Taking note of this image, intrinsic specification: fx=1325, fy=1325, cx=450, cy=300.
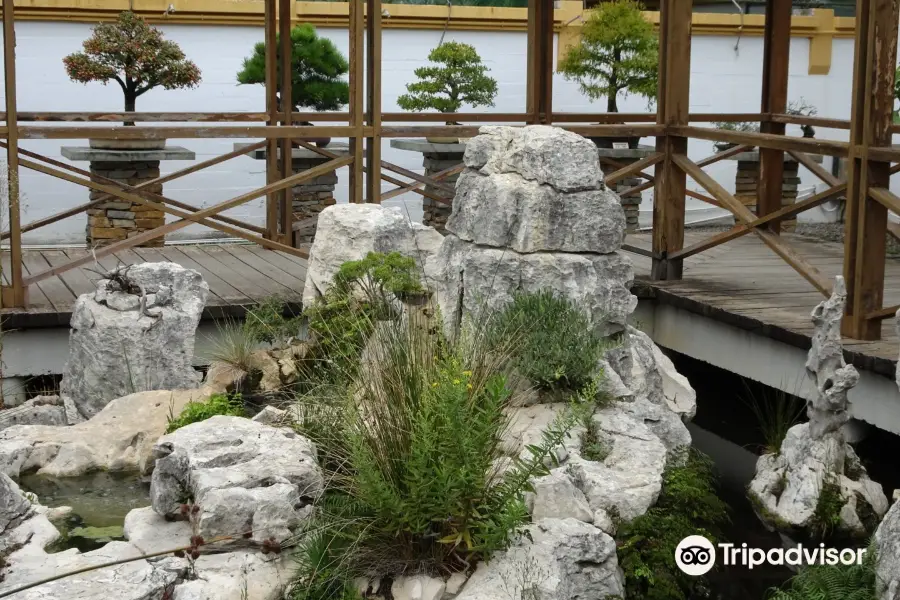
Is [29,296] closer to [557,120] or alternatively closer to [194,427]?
[194,427]

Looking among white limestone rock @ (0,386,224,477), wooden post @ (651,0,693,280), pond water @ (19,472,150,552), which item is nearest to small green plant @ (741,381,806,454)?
wooden post @ (651,0,693,280)

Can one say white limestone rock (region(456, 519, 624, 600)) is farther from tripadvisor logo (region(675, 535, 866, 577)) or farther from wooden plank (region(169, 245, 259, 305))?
wooden plank (region(169, 245, 259, 305))

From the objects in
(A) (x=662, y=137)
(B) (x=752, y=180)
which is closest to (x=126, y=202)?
(A) (x=662, y=137)

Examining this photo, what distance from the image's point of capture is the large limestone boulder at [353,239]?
7277 millimetres

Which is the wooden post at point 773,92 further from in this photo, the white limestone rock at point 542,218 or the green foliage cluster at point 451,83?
the white limestone rock at point 542,218

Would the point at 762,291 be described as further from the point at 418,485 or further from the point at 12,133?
the point at 12,133

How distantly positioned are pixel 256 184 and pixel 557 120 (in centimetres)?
398

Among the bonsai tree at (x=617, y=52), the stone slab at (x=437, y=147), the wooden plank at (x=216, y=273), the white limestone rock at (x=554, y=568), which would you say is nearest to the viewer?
the white limestone rock at (x=554, y=568)

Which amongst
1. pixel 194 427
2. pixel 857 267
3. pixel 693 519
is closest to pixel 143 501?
pixel 194 427

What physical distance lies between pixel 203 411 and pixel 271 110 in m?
5.00

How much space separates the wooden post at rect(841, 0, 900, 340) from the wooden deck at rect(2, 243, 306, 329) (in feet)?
11.6

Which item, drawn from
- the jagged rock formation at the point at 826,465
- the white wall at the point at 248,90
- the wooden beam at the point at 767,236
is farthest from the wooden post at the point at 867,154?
the white wall at the point at 248,90

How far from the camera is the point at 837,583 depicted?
5.04 meters

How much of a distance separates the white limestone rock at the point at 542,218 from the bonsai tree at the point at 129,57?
5.51 metres
